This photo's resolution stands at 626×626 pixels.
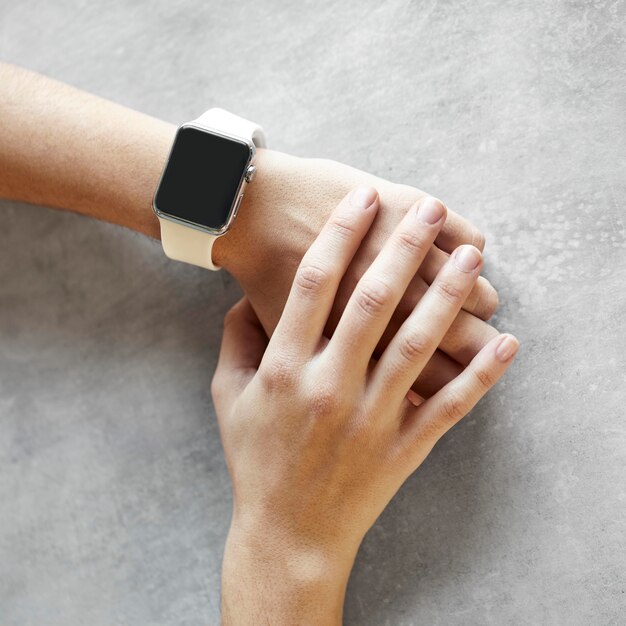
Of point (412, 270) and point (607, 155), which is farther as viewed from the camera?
point (607, 155)

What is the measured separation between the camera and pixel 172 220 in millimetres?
898

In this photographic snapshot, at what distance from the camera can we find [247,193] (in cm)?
95

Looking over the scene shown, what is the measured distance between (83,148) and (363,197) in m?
0.46

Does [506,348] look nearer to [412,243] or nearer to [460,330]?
[460,330]

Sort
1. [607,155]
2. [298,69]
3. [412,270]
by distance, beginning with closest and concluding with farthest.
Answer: [412,270]
[607,155]
[298,69]

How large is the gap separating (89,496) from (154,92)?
740mm

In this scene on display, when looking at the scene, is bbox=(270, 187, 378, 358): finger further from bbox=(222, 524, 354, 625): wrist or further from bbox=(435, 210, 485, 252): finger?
bbox=(222, 524, 354, 625): wrist

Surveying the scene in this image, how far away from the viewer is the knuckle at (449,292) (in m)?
0.85

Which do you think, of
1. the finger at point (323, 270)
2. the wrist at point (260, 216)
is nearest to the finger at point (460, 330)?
the finger at point (323, 270)

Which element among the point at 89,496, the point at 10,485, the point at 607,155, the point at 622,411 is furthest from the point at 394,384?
the point at 10,485

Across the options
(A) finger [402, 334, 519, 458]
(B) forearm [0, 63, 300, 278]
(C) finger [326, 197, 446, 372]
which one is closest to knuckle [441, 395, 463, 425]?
(A) finger [402, 334, 519, 458]

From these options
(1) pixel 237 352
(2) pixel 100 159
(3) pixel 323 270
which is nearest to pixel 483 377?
(3) pixel 323 270

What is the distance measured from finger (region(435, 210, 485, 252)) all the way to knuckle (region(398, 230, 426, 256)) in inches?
3.0

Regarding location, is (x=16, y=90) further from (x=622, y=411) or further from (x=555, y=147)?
(x=622, y=411)
